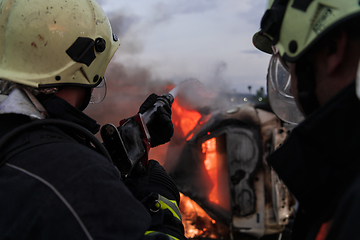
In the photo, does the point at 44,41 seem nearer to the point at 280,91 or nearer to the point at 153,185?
the point at 153,185

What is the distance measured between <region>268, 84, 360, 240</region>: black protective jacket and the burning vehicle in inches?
136

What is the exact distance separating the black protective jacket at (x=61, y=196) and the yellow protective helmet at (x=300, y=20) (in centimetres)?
121

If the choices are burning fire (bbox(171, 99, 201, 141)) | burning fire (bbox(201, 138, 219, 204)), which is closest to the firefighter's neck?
burning fire (bbox(201, 138, 219, 204))

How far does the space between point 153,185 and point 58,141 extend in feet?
3.64

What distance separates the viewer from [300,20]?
4.22ft

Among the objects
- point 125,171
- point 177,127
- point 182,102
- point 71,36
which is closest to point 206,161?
point 177,127

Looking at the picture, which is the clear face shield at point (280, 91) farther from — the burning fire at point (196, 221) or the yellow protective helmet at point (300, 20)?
the burning fire at point (196, 221)

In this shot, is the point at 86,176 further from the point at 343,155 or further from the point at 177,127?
the point at 177,127

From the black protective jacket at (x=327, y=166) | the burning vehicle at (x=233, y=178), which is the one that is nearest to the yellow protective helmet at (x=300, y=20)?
the black protective jacket at (x=327, y=166)

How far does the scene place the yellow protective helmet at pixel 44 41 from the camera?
1607 millimetres

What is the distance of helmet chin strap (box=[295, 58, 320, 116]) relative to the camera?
1248 mm

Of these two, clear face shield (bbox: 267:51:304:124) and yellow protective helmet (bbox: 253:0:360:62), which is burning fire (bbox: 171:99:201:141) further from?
yellow protective helmet (bbox: 253:0:360:62)

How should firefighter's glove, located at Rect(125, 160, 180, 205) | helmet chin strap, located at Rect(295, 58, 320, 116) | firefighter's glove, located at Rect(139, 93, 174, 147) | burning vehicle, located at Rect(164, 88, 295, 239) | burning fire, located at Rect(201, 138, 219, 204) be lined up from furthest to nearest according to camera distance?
1. burning fire, located at Rect(201, 138, 219, 204)
2. burning vehicle, located at Rect(164, 88, 295, 239)
3. firefighter's glove, located at Rect(139, 93, 174, 147)
4. firefighter's glove, located at Rect(125, 160, 180, 205)
5. helmet chin strap, located at Rect(295, 58, 320, 116)

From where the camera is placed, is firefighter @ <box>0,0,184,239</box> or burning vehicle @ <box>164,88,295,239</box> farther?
burning vehicle @ <box>164,88,295,239</box>
